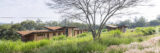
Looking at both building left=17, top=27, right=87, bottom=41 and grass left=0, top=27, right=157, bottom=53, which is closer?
grass left=0, top=27, right=157, bottom=53

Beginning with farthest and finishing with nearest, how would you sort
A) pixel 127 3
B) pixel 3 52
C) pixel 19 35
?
1. pixel 19 35
2. pixel 127 3
3. pixel 3 52

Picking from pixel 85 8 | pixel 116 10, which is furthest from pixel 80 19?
pixel 116 10

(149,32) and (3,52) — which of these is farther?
(149,32)

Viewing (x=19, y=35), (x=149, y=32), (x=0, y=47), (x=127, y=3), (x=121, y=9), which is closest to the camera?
(x=0, y=47)

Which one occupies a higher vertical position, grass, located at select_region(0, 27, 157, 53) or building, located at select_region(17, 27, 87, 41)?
grass, located at select_region(0, 27, 157, 53)

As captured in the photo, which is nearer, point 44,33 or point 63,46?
point 63,46

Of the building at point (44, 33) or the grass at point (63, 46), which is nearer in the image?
the grass at point (63, 46)

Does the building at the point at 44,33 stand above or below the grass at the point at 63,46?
below

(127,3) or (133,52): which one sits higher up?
(127,3)

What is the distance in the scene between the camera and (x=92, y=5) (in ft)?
17.8

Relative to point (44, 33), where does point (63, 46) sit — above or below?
above

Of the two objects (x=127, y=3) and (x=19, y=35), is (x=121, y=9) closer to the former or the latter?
(x=127, y=3)

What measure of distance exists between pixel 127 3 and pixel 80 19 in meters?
3.13

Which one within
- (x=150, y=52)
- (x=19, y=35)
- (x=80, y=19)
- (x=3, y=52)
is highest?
(x=80, y=19)
